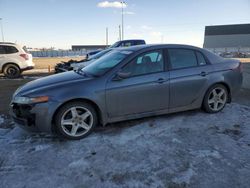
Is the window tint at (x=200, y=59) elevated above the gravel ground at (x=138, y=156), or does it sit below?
above

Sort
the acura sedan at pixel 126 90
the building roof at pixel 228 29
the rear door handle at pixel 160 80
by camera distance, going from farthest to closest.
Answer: the building roof at pixel 228 29 < the rear door handle at pixel 160 80 < the acura sedan at pixel 126 90

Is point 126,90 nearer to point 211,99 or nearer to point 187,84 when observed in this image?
point 187,84

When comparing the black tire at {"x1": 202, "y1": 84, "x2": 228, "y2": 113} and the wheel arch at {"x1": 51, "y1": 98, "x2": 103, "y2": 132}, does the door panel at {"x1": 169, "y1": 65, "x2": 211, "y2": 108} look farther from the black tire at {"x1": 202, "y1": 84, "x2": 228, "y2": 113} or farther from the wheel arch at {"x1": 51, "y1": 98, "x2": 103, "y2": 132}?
the wheel arch at {"x1": 51, "y1": 98, "x2": 103, "y2": 132}

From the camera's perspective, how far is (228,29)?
8488 centimetres

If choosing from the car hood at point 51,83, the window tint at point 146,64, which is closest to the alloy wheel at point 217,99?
the window tint at point 146,64

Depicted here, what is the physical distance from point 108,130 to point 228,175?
2195 millimetres

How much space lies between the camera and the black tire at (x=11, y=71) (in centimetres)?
1218

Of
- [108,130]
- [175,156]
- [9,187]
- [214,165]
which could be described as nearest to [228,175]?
[214,165]

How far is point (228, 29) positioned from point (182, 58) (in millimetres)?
90883

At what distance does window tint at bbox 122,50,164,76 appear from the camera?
4254 mm

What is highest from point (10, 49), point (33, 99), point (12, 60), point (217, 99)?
point (10, 49)

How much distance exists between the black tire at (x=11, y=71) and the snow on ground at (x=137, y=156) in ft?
28.8

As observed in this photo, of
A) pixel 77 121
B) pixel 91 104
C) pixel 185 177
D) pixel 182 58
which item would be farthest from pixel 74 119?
pixel 182 58

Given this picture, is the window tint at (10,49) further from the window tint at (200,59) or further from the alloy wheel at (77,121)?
the window tint at (200,59)
